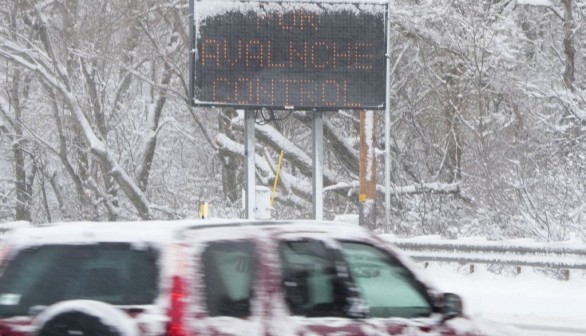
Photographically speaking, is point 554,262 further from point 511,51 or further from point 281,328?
point 511,51

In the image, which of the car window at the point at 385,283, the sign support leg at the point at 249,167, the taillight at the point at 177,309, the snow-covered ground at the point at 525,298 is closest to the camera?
the taillight at the point at 177,309

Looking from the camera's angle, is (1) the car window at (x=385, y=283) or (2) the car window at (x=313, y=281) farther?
(1) the car window at (x=385, y=283)

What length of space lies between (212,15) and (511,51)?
10.5 meters

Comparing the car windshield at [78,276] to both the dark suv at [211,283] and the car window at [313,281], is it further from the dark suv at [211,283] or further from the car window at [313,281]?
the car window at [313,281]

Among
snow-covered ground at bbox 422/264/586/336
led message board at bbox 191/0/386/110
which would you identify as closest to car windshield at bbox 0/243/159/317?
snow-covered ground at bbox 422/264/586/336

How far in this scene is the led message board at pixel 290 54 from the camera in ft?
62.6

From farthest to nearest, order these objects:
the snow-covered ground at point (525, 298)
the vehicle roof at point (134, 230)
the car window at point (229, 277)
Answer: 1. the snow-covered ground at point (525, 298)
2. the vehicle roof at point (134, 230)
3. the car window at point (229, 277)

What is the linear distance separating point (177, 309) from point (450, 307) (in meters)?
1.53

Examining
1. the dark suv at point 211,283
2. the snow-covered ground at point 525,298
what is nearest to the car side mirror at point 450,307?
the dark suv at point 211,283

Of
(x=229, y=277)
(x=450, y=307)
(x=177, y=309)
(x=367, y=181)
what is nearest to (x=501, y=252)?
(x=367, y=181)

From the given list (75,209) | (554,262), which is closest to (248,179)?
(554,262)

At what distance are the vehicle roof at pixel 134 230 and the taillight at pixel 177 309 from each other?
0.22m

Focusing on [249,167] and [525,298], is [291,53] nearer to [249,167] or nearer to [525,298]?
[249,167]

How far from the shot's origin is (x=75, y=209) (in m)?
35.0
